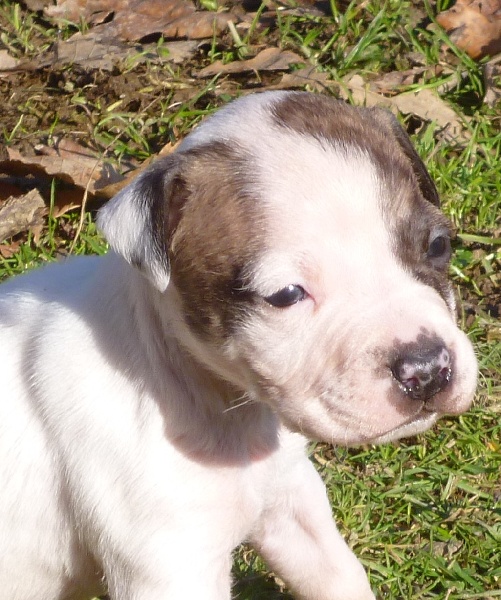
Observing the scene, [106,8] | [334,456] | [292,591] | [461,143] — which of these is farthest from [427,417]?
[106,8]

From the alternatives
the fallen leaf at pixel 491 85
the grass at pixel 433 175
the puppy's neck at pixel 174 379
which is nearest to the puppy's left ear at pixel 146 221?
the puppy's neck at pixel 174 379

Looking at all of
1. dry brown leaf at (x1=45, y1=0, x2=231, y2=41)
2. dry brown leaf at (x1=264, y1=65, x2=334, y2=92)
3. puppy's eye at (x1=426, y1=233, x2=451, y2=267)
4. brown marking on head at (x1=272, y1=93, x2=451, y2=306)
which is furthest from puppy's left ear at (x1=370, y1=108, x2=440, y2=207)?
dry brown leaf at (x1=45, y1=0, x2=231, y2=41)

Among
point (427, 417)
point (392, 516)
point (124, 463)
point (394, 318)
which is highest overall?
point (394, 318)

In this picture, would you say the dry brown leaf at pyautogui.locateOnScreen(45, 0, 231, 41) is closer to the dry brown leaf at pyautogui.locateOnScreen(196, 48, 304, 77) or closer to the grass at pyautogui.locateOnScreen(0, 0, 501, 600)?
the grass at pyautogui.locateOnScreen(0, 0, 501, 600)

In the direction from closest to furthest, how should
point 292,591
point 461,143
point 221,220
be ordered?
point 221,220, point 292,591, point 461,143

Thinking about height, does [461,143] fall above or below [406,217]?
below

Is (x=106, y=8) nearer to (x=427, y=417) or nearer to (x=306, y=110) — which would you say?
(x=306, y=110)
